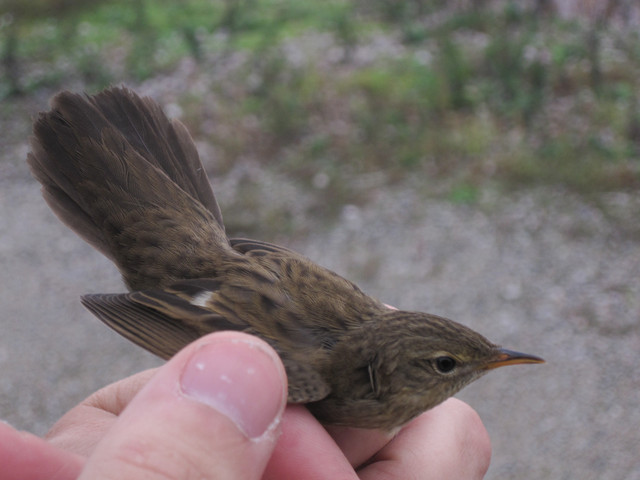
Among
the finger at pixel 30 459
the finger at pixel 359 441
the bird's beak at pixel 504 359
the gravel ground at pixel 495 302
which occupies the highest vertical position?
the finger at pixel 30 459

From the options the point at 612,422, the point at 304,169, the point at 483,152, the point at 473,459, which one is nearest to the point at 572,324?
the point at 612,422

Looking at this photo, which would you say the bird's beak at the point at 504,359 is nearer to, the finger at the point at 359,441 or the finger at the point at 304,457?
the finger at the point at 359,441

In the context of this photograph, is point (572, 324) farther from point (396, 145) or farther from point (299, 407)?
point (299, 407)

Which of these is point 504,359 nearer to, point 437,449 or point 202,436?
point 437,449

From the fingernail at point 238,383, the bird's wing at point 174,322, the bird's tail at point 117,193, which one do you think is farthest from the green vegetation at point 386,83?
the fingernail at point 238,383

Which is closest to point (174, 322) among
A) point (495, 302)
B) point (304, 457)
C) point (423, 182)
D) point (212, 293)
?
point (212, 293)

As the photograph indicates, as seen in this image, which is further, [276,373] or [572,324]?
[572,324]
